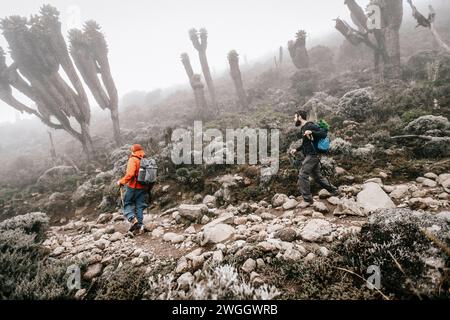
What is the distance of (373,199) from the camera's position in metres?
3.88

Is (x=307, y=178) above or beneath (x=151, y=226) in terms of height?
above

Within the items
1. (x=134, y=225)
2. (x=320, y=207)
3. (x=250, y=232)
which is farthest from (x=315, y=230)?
(x=134, y=225)

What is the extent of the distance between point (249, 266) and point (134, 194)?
309cm

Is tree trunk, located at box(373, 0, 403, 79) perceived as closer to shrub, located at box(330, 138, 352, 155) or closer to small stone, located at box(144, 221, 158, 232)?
shrub, located at box(330, 138, 352, 155)

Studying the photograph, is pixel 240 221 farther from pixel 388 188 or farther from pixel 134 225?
pixel 388 188

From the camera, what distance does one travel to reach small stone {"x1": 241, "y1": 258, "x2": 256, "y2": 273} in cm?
266

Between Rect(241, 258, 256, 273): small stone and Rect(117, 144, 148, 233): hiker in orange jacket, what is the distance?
2.63 m

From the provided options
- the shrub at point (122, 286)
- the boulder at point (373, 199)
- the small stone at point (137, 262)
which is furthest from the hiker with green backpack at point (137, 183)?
the boulder at point (373, 199)

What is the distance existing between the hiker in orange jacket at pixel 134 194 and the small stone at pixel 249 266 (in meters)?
2.63

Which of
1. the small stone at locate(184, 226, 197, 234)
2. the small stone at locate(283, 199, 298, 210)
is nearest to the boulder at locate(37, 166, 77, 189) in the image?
the small stone at locate(184, 226, 197, 234)

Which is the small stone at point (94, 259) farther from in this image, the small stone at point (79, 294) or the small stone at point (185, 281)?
the small stone at point (185, 281)

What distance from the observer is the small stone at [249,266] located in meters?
2.66

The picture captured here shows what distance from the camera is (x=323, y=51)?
2100cm
